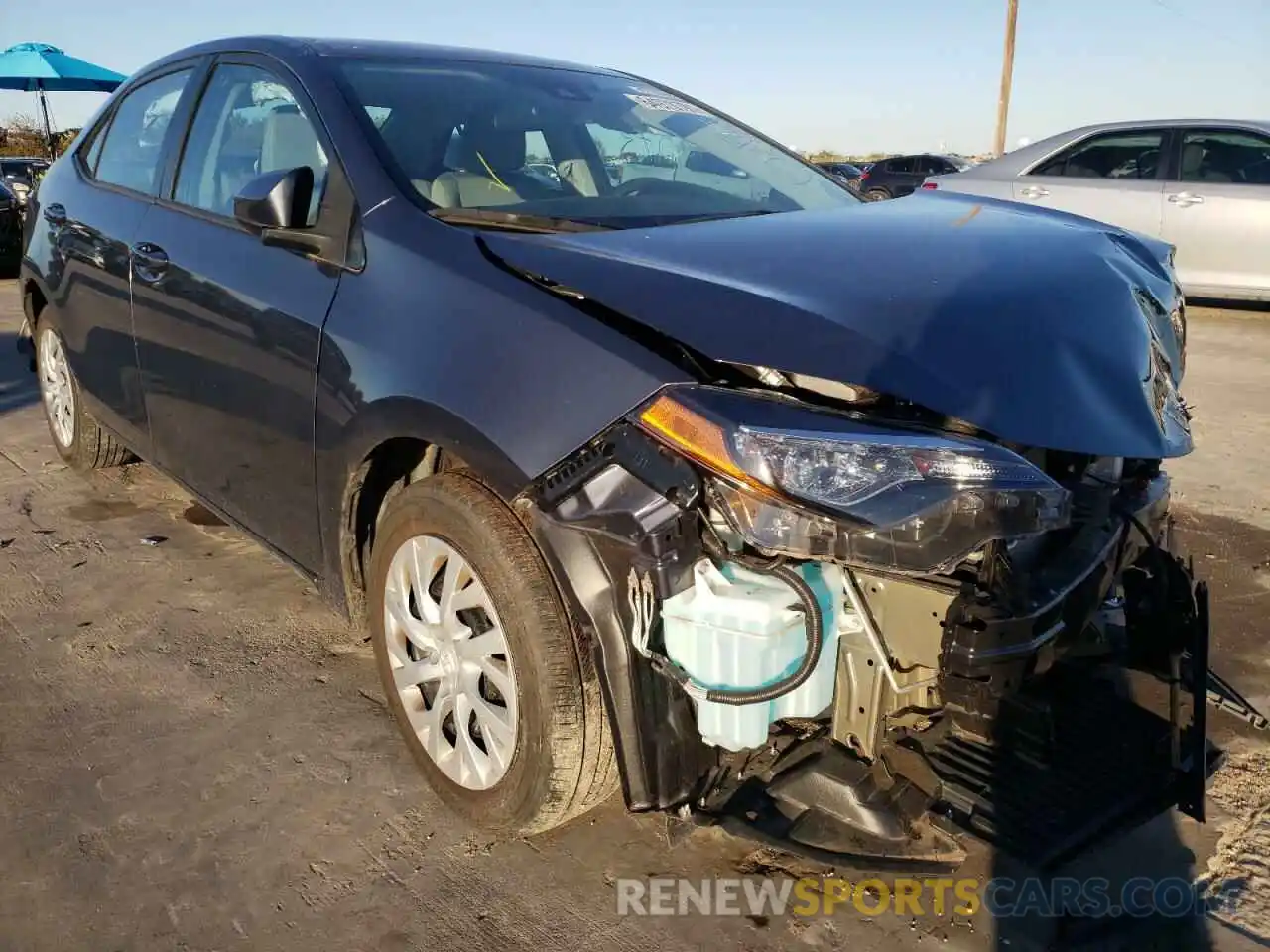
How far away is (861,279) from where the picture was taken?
2039mm

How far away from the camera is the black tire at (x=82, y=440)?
442 cm

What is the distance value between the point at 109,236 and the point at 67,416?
1332 mm

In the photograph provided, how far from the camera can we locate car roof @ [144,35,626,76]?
2.99 meters

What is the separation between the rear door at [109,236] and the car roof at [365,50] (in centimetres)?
29

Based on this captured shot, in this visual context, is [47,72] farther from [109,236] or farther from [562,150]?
[562,150]

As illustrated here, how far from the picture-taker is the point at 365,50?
10.0 ft

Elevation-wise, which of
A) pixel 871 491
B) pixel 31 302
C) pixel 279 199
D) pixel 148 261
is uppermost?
pixel 279 199

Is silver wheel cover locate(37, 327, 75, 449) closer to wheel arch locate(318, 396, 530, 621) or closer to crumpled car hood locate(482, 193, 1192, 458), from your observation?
wheel arch locate(318, 396, 530, 621)

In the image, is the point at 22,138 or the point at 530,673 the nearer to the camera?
the point at 530,673

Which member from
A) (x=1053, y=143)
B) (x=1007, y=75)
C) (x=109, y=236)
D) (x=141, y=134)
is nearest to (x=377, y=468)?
(x=109, y=236)

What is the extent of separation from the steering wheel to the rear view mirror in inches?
31.9

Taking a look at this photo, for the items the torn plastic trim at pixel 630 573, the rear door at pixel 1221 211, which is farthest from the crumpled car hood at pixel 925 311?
the rear door at pixel 1221 211

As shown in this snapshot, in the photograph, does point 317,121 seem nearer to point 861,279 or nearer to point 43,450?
point 861,279

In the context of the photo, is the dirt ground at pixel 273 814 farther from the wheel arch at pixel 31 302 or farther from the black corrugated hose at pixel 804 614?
the wheel arch at pixel 31 302
